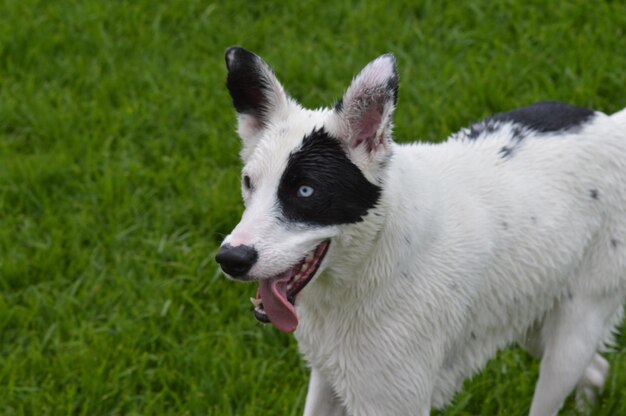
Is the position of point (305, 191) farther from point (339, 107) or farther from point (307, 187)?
point (339, 107)

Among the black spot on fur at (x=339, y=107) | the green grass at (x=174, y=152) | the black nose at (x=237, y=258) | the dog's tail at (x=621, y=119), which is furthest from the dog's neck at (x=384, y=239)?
the green grass at (x=174, y=152)

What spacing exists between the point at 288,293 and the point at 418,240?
1.64 feet

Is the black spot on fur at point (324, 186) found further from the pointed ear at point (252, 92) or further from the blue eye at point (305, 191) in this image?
the pointed ear at point (252, 92)

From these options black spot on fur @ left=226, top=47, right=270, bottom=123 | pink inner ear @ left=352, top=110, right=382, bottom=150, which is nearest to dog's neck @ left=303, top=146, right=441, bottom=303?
pink inner ear @ left=352, top=110, right=382, bottom=150

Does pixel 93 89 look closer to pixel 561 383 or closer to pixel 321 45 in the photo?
pixel 321 45

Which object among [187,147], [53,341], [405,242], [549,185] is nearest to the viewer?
[405,242]

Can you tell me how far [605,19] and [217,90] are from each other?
2.30 metres

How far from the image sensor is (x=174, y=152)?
244 inches

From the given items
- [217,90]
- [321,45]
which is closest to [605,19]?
[321,45]

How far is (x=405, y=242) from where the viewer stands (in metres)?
3.62

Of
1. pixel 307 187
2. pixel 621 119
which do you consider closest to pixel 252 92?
pixel 307 187

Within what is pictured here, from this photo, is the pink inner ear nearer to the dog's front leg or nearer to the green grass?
the dog's front leg

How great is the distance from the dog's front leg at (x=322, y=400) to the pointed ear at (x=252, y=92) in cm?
92

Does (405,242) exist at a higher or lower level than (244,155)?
lower
